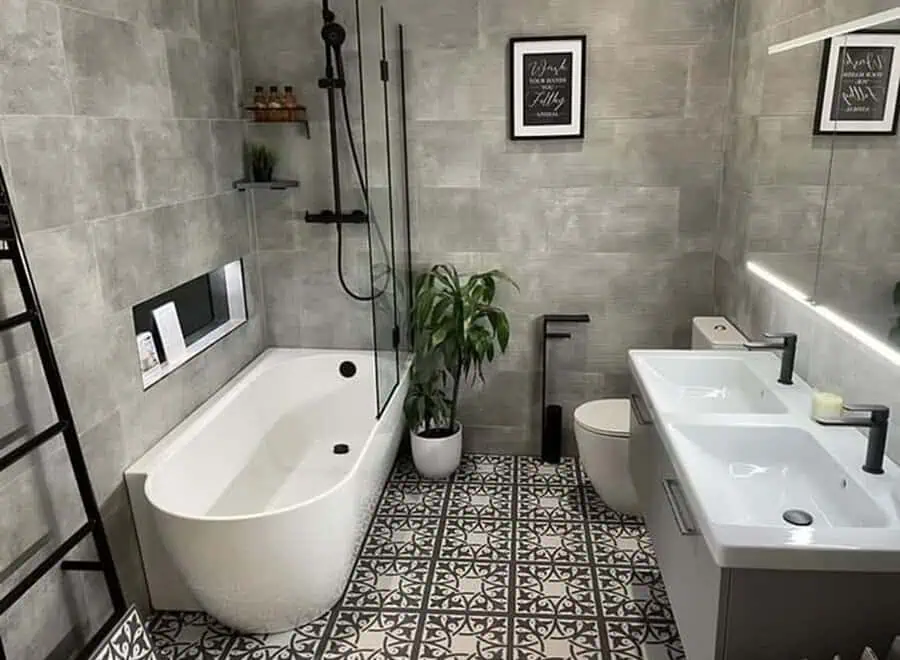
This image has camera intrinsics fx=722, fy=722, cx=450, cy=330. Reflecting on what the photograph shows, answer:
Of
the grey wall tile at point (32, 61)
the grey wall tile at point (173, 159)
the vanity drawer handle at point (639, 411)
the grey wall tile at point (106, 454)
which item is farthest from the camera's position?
the grey wall tile at point (173, 159)

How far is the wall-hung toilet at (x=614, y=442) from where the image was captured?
3.13 metres

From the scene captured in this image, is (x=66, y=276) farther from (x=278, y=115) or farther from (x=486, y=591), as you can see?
(x=486, y=591)

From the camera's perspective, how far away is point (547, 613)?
8.73 ft

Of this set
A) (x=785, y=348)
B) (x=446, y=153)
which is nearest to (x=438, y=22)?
(x=446, y=153)

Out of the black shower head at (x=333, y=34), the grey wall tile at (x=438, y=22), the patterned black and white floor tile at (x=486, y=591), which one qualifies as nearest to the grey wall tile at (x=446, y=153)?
the grey wall tile at (x=438, y=22)

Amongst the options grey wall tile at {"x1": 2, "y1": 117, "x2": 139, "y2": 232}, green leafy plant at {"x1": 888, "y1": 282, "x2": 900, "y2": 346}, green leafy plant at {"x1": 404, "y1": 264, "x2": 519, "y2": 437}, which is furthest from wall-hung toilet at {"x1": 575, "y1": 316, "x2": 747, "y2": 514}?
grey wall tile at {"x1": 2, "y1": 117, "x2": 139, "y2": 232}

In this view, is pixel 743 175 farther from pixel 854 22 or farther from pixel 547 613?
pixel 547 613

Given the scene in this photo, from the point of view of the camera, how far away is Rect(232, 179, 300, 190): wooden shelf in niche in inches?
136

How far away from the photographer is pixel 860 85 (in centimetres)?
206

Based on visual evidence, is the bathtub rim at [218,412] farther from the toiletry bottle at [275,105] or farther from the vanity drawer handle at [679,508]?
the toiletry bottle at [275,105]

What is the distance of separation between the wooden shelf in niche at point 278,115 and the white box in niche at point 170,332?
101cm

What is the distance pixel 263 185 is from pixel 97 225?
1.16m

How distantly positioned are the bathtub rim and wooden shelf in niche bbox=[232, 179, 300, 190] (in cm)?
87

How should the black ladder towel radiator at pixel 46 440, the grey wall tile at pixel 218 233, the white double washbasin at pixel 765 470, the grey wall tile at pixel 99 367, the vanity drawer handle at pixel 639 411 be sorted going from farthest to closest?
the grey wall tile at pixel 218 233, the vanity drawer handle at pixel 639 411, the grey wall tile at pixel 99 367, the black ladder towel radiator at pixel 46 440, the white double washbasin at pixel 765 470
